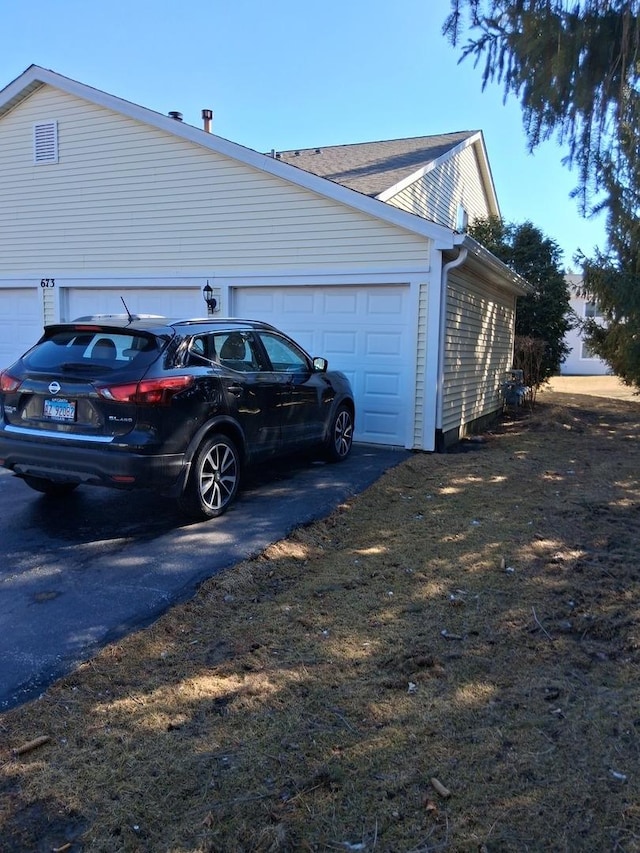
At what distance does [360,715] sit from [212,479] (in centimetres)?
305

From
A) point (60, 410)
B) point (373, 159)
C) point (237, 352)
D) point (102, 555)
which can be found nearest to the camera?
point (102, 555)

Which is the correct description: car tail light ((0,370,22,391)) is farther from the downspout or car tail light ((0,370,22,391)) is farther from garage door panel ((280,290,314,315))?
the downspout

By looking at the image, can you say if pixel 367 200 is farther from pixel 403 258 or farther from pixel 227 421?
pixel 227 421

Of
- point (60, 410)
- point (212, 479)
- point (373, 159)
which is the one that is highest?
point (373, 159)

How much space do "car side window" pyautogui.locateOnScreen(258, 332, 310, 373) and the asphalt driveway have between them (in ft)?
4.04

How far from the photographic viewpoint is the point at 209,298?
35.0ft

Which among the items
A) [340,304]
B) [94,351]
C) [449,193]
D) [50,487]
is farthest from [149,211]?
[449,193]

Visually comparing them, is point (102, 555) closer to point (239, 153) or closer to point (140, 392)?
point (140, 392)

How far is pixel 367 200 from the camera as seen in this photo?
9156 millimetres

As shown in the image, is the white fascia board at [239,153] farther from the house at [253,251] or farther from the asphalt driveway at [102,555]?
the asphalt driveway at [102,555]

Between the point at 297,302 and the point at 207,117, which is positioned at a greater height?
the point at 207,117

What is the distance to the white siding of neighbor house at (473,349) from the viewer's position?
391 inches

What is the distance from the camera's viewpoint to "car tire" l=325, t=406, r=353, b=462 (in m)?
8.05

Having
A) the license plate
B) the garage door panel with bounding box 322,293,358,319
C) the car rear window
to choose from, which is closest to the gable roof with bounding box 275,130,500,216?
the garage door panel with bounding box 322,293,358,319
